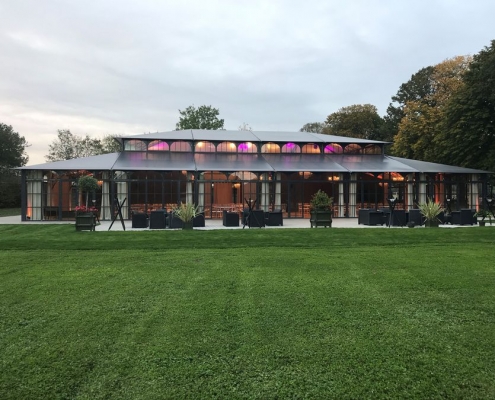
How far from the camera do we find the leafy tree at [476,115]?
1820 cm

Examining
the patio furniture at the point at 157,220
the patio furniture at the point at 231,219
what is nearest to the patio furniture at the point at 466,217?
the patio furniture at the point at 231,219

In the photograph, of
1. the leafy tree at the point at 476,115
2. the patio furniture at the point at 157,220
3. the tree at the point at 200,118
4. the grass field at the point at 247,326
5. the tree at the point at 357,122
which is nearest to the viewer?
the grass field at the point at 247,326

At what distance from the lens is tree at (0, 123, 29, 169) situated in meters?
34.4

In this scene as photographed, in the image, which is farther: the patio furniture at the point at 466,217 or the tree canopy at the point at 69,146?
the tree canopy at the point at 69,146

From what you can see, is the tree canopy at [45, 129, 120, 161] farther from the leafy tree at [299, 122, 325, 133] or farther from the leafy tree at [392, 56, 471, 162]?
the leafy tree at [392, 56, 471, 162]

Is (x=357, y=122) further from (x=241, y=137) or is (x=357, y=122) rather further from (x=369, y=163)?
(x=241, y=137)

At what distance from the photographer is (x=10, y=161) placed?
34969 mm

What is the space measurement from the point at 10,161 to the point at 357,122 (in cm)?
3421

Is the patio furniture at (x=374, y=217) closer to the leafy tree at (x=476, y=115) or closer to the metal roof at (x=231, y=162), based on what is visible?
the metal roof at (x=231, y=162)

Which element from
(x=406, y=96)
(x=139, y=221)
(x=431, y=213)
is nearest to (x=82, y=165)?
(x=139, y=221)

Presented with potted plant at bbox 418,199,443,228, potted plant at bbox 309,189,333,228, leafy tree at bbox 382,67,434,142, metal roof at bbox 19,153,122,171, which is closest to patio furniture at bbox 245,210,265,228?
potted plant at bbox 309,189,333,228

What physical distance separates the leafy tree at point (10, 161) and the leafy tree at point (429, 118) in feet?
107

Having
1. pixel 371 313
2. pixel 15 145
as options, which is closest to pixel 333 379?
pixel 371 313

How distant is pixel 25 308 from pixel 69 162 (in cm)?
1639
